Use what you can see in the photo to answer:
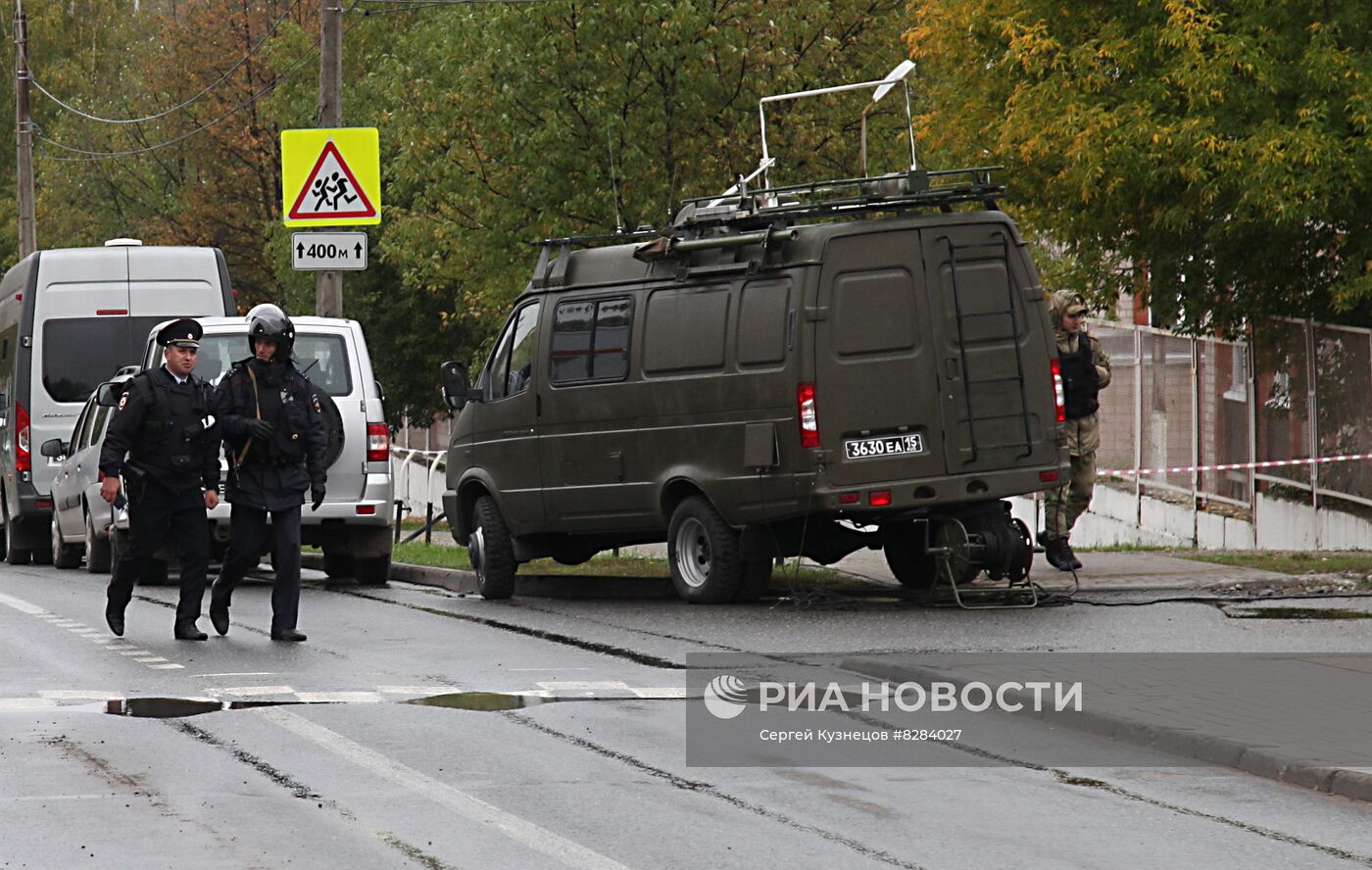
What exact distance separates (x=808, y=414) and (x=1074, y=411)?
2832 millimetres

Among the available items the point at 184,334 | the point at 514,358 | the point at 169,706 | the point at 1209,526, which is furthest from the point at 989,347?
the point at 1209,526

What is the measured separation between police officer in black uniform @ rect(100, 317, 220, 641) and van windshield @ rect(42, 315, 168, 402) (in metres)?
9.54

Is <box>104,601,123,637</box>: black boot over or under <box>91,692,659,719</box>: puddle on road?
over

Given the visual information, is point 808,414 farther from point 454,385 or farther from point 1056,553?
point 454,385

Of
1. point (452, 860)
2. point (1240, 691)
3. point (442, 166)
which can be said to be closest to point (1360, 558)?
point (1240, 691)

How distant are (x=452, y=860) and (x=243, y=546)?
6871 mm

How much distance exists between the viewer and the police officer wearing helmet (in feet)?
42.9

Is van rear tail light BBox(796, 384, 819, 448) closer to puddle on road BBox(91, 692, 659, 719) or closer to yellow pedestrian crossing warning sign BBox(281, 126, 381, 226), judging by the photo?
puddle on road BBox(91, 692, 659, 719)

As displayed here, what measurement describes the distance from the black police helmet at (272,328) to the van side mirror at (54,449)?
838cm

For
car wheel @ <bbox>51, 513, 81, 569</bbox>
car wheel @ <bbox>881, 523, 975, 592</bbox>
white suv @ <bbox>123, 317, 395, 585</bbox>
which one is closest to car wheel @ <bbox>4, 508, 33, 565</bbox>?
car wheel @ <bbox>51, 513, 81, 569</bbox>

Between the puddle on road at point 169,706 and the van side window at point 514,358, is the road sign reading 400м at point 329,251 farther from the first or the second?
the puddle on road at point 169,706

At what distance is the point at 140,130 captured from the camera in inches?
2213

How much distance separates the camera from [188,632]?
43.1 feet

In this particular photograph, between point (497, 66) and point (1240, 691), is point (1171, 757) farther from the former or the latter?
point (497, 66)
